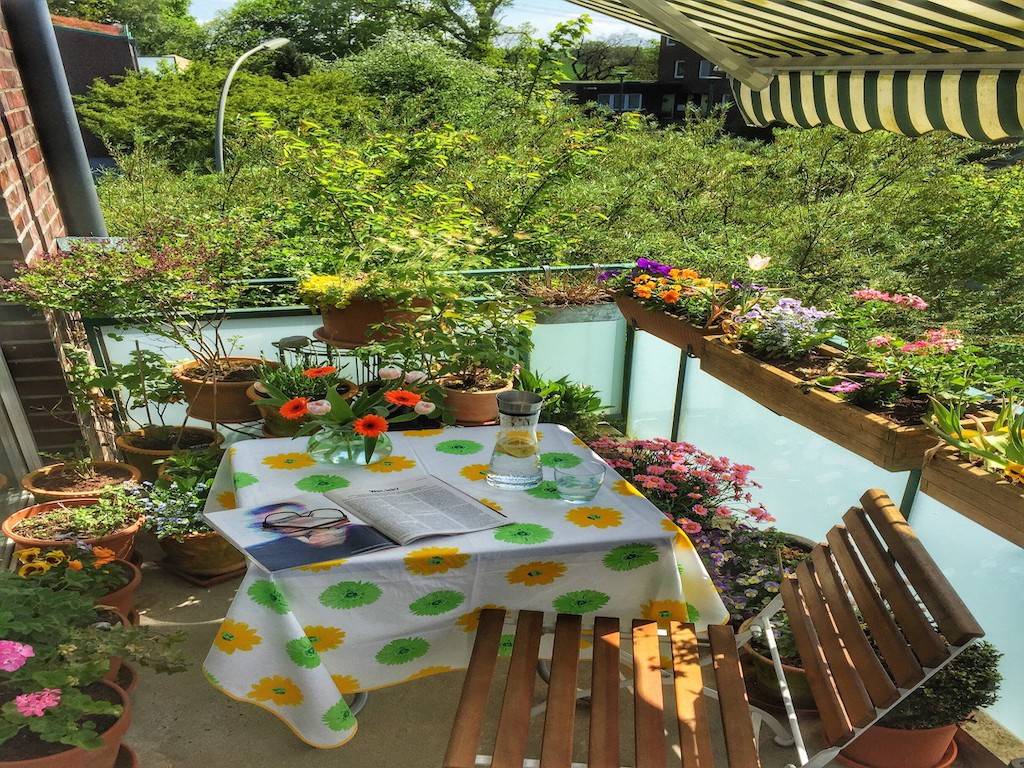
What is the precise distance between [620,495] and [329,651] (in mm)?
878

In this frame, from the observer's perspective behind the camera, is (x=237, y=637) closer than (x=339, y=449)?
Yes

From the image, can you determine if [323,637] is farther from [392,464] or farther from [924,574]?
[924,574]

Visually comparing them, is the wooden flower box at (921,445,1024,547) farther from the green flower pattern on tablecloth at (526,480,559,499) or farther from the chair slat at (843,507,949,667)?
the green flower pattern on tablecloth at (526,480,559,499)

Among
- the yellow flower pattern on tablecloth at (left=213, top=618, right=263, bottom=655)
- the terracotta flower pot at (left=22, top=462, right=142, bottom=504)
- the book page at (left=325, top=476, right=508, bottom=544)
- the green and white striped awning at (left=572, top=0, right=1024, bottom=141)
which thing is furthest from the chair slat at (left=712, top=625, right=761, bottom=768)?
the terracotta flower pot at (left=22, top=462, right=142, bottom=504)

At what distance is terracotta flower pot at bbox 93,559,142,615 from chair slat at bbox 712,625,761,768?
6.29 feet

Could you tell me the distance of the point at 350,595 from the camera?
1723mm

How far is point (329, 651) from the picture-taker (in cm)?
177

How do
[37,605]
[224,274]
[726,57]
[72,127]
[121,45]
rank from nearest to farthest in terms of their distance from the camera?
[37,605], [726,57], [224,274], [72,127], [121,45]

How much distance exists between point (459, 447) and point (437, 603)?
658 mm

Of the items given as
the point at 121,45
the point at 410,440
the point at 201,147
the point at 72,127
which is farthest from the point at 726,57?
the point at 121,45

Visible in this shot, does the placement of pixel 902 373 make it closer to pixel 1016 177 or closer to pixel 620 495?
pixel 620 495

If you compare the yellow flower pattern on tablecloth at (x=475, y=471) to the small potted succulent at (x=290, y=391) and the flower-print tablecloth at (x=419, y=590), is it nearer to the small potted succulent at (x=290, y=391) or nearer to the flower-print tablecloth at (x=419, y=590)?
the flower-print tablecloth at (x=419, y=590)

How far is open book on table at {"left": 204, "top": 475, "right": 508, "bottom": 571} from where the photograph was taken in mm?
1718

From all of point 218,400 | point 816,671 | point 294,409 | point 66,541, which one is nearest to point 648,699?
point 816,671
